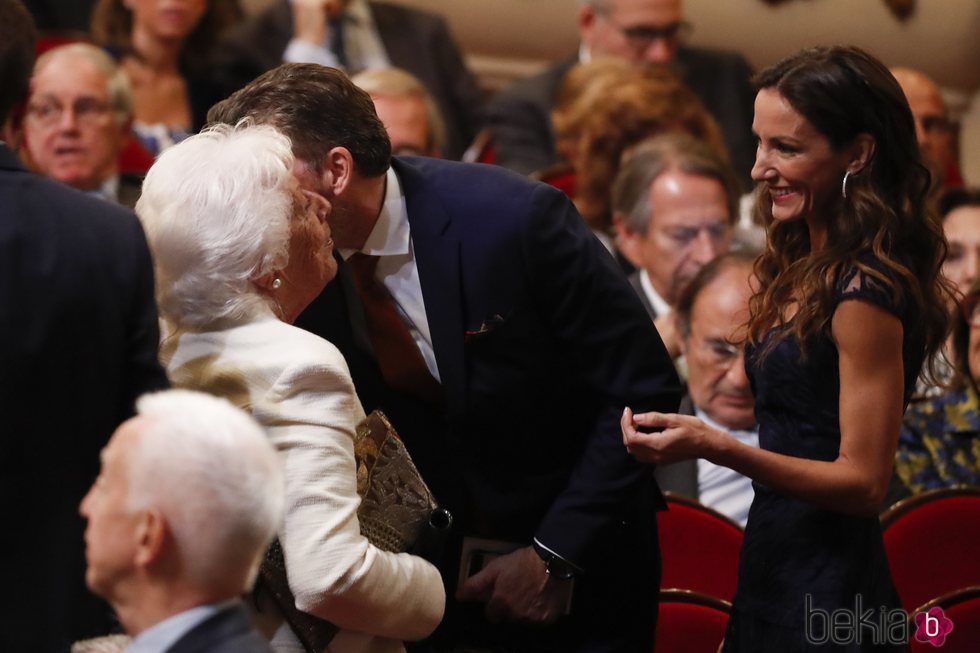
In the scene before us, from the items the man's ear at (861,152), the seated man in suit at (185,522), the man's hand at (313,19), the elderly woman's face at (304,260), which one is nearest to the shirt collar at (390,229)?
the elderly woman's face at (304,260)

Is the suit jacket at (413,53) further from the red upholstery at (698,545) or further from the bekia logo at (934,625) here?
the bekia logo at (934,625)

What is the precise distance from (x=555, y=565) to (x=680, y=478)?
3.63ft

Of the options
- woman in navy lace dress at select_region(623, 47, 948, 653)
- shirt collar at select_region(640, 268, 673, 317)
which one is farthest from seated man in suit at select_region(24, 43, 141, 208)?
woman in navy lace dress at select_region(623, 47, 948, 653)

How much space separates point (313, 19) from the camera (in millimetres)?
5383

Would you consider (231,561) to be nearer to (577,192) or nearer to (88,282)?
(88,282)

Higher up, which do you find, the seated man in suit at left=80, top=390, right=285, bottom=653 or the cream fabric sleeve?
the seated man in suit at left=80, top=390, right=285, bottom=653

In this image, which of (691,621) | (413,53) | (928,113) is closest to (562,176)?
(413,53)

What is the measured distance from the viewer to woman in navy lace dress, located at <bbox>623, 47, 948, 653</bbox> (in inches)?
87.8

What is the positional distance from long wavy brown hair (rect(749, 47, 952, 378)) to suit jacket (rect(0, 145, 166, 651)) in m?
1.03

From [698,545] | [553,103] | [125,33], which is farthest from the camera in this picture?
[553,103]

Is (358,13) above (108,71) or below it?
below

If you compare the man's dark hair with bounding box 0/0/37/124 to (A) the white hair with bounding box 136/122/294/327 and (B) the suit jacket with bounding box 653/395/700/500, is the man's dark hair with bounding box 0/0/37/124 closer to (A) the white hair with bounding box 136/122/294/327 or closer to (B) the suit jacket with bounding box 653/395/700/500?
(A) the white hair with bounding box 136/122/294/327

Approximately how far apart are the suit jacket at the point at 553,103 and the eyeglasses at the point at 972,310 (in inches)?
63.7

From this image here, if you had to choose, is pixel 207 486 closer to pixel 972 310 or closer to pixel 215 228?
pixel 215 228
